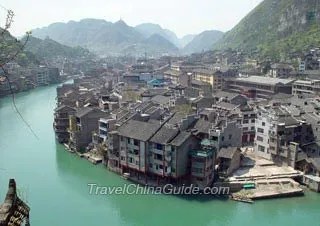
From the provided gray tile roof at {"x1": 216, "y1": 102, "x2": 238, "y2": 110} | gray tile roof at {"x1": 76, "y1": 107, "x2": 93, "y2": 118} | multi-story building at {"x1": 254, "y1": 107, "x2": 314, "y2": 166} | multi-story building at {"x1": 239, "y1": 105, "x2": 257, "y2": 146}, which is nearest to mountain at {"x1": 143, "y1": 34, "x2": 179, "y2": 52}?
gray tile roof at {"x1": 216, "y1": 102, "x2": 238, "y2": 110}

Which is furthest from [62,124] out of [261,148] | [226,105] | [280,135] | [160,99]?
[280,135]

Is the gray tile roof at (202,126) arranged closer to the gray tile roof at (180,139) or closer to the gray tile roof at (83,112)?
the gray tile roof at (180,139)

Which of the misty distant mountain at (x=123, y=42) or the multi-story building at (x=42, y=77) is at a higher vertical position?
the misty distant mountain at (x=123, y=42)

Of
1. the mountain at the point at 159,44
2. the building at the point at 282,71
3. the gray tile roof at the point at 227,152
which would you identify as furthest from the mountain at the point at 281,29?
the mountain at the point at 159,44

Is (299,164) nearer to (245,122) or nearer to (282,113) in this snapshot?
(282,113)

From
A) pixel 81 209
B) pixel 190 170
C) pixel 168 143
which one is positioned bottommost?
pixel 81 209

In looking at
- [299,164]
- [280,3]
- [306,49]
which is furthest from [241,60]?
[299,164]

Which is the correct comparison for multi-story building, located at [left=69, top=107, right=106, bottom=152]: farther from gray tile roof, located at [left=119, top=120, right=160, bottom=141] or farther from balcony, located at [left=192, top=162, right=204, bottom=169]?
balcony, located at [left=192, top=162, right=204, bottom=169]
